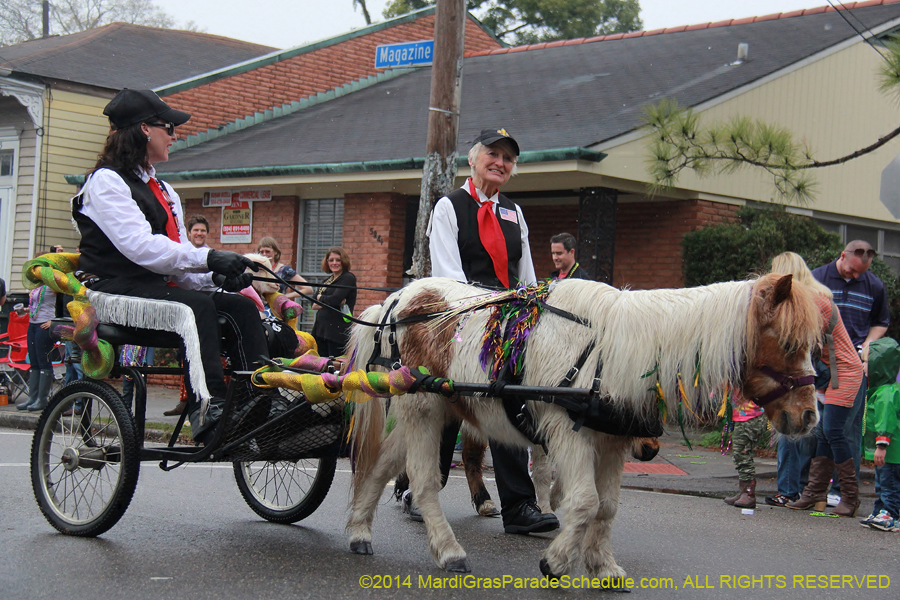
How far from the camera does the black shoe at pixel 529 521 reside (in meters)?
5.94

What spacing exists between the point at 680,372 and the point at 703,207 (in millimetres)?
9379

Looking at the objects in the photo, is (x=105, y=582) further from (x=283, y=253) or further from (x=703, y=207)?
(x=283, y=253)

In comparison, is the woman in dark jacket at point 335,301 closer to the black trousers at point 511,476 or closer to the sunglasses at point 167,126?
the black trousers at point 511,476

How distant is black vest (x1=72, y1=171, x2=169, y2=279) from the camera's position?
5355mm

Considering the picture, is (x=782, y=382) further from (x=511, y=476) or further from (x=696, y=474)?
(x=696, y=474)

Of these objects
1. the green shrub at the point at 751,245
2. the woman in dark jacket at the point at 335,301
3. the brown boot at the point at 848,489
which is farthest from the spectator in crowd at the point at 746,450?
the woman in dark jacket at the point at 335,301

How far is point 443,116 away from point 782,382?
6.14 metres

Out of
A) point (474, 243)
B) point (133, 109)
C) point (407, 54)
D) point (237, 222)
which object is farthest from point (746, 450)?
point (237, 222)

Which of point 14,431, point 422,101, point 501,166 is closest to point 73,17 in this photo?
point 422,101

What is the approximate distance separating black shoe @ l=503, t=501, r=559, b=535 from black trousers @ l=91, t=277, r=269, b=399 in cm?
190

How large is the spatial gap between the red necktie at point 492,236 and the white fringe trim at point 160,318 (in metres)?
1.80

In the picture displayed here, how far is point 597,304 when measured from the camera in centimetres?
447


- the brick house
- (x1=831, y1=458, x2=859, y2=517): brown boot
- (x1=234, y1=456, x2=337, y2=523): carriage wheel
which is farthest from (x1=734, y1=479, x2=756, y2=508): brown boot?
the brick house

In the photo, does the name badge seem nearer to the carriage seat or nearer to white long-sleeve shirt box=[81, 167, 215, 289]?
white long-sleeve shirt box=[81, 167, 215, 289]
